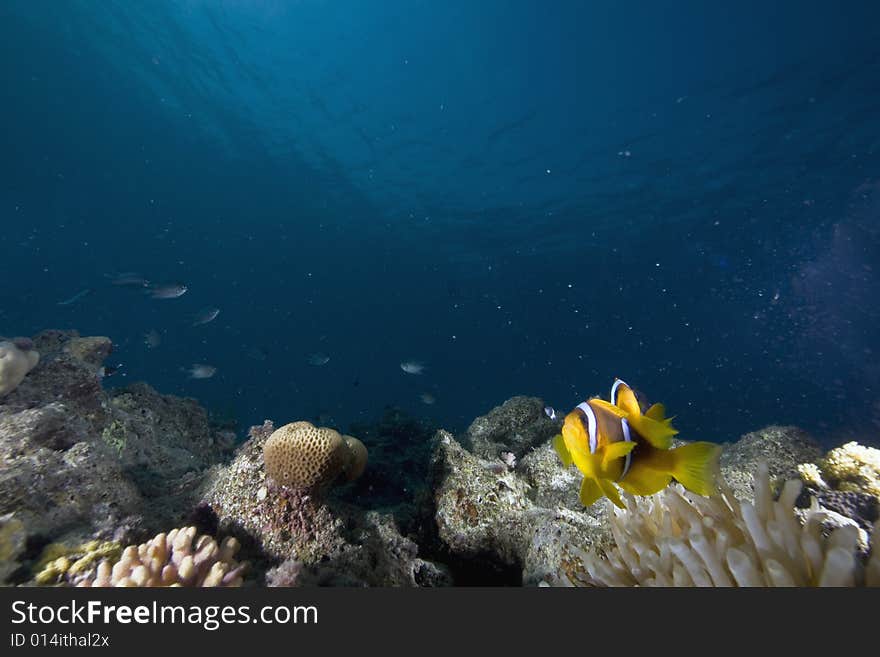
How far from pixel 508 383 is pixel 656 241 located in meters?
60.1

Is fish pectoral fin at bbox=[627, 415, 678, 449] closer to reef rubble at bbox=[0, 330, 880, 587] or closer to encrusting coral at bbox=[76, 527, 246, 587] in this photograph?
reef rubble at bbox=[0, 330, 880, 587]

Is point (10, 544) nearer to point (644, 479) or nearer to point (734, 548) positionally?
point (644, 479)

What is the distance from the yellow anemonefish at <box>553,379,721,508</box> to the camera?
6.30ft

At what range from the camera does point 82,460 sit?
13.3 ft

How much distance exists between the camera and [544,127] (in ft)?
84.6

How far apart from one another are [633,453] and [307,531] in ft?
10.1

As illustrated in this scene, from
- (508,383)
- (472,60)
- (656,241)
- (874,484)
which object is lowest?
(508,383)

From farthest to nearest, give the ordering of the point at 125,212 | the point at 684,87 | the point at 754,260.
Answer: the point at 125,212 < the point at 754,260 < the point at 684,87

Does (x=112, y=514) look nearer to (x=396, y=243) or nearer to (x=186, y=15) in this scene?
(x=186, y=15)

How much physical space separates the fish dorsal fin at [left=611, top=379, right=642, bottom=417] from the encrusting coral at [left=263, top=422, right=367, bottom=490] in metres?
2.68

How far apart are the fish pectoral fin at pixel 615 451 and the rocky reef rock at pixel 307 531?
2551 millimetres

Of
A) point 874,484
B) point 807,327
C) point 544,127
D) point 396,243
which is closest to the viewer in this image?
point 874,484

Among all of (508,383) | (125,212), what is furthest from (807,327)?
(125,212)

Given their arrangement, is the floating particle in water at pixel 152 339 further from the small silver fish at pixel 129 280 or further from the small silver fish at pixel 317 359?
the small silver fish at pixel 317 359
